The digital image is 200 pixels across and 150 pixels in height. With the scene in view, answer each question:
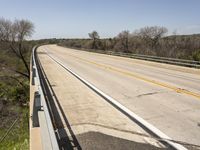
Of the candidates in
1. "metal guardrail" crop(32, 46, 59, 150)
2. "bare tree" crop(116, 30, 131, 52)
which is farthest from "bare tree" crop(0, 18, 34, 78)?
"metal guardrail" crop(32, 46, 59, 150)

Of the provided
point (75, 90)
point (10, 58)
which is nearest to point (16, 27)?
point (10, 58)

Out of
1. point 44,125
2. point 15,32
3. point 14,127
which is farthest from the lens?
point 15,32

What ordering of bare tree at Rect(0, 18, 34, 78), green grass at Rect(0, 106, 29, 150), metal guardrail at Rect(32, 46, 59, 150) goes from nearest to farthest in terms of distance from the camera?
metal guardrail at Rect(32, 46, 59, 150), green grass at Rect(0, 106, 29, 150), bare tree at Rect(0, 18, 34, 78)

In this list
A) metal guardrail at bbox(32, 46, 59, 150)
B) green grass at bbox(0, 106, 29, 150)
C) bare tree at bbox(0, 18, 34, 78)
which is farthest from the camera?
bare tree at bbox(0, 18, 34, 78)

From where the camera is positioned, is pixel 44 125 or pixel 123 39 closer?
pixel 44 125

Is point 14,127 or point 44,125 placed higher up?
point 44,125

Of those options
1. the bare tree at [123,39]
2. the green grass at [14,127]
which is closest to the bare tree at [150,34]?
the bare tree at [123,39]

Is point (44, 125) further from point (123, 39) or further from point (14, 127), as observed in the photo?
point (123, 39)

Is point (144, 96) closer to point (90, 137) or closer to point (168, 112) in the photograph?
point (168, 112)

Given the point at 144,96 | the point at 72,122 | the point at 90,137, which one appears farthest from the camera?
the point at 144,96

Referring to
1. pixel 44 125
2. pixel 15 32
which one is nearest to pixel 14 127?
pixel 44 125

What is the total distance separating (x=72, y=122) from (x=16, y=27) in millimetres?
60783

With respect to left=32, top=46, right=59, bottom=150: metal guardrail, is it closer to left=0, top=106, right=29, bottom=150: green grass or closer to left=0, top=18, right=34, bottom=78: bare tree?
left=0, top=106, right=29, bottom=150: green grass

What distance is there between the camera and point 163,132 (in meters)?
6.50
